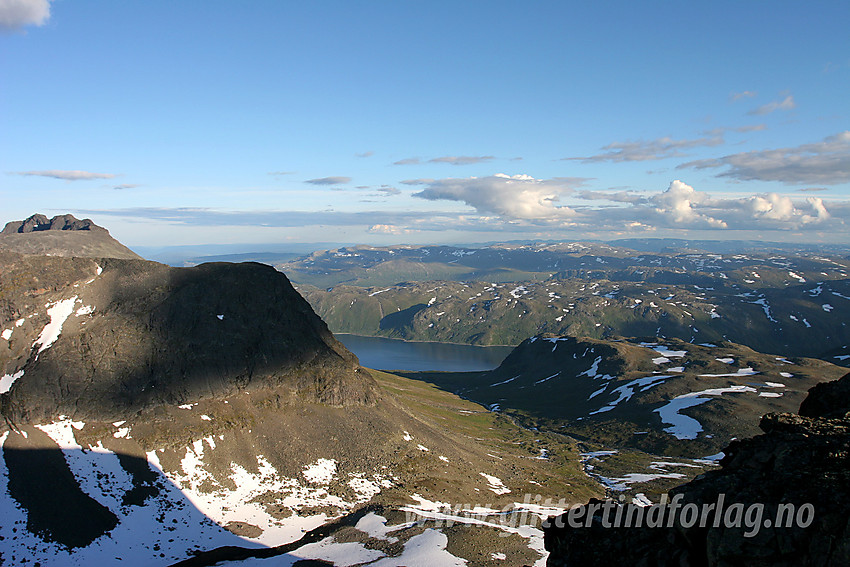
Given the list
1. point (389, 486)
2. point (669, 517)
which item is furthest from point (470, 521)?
point (669, 517)

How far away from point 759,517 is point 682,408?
153354 millimetres

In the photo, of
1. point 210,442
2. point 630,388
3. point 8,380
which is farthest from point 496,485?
point 630,388

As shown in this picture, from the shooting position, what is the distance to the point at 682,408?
152750 mm

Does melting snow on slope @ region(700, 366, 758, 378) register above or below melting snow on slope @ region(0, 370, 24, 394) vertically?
below

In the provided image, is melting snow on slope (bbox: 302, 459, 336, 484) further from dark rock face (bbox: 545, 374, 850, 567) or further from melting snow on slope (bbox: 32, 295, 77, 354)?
dark rock face (bbox: 545, 374, 850, 567)

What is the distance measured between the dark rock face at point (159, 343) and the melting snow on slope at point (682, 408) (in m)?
95.8

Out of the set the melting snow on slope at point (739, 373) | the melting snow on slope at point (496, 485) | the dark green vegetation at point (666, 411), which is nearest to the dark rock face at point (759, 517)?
the melting snow on slope at point (496, 485)

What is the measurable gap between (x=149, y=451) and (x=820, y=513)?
9132cm

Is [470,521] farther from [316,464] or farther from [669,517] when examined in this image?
[669,517]

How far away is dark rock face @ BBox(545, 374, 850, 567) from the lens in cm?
1884

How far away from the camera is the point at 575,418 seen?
16888 centimetres

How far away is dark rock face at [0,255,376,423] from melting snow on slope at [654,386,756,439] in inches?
3772

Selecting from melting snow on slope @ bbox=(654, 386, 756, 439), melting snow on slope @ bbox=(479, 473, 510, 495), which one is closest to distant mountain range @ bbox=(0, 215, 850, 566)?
melting snow on slope @ bbox=(479, 473, 510, 495)

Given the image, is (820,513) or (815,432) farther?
(815,432)
